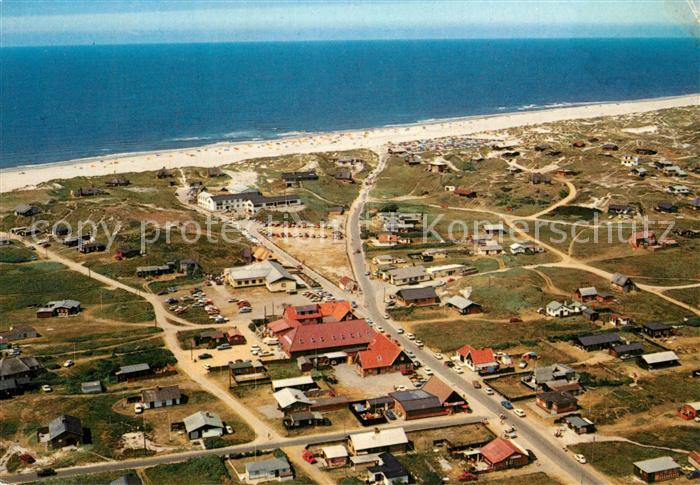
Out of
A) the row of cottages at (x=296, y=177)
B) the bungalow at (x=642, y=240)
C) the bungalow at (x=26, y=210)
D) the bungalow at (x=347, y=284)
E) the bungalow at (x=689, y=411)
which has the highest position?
the bungalow at (x=26, y=210)

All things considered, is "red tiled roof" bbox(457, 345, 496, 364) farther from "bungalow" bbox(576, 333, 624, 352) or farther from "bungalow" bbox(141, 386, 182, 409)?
"bungalow" bbox(141, 386, 182, 409)

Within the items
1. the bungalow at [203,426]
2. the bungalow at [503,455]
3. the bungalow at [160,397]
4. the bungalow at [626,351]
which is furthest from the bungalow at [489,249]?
the bungalow at [203,426]

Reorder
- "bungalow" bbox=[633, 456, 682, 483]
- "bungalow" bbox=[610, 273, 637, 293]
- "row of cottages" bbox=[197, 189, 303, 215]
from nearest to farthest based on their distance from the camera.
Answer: "bungalow" bbox=[633, 456, 682, 483], "bungalow" bbox=[610, 273, 637, 293], "row of cottages" bbox=[197, 189, 303, 215]

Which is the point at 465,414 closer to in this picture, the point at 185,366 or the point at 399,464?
the point at 399,464

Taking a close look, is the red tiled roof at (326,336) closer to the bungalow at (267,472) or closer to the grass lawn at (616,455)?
the bungalow at (267,472)

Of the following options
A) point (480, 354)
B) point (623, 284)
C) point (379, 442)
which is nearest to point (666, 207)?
point (623, 284)

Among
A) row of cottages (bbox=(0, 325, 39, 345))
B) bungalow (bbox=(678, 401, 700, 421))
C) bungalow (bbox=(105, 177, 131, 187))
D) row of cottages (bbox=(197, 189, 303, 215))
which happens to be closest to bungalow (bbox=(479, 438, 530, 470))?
bungalow (bbox=(678, 401, 700, 421))
